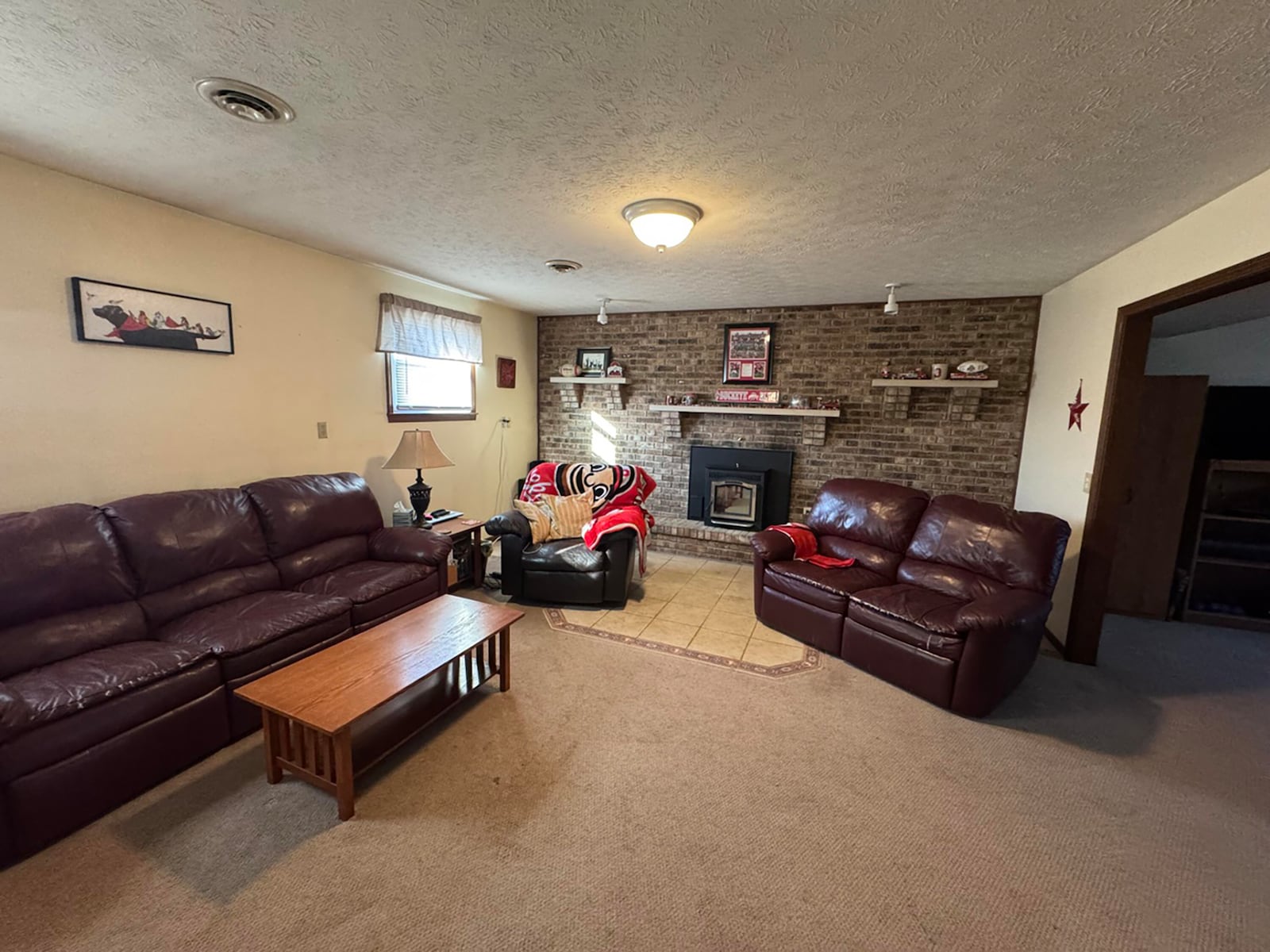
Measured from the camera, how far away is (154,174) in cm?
226

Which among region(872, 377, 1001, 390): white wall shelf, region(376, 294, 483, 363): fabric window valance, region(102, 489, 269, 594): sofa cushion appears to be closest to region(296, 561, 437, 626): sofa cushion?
region(102, 489, 269, 594): sofa cushion

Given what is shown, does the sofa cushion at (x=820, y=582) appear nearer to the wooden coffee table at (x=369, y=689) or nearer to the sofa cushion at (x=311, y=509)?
the wooden coffee table at (x=369, y=689)

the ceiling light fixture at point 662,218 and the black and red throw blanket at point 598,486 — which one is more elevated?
the ceiling light fixture at point 662,218

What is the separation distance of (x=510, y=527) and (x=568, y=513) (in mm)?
519

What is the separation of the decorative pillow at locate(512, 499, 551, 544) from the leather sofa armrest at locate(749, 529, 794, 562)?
157 cm

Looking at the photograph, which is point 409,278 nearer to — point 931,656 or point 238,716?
point 238,716

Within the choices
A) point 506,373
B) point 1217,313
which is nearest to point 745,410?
point 506,373

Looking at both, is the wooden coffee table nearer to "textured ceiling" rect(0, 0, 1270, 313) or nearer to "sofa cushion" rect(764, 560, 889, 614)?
"sofa cushion" rect(764, 560, 889, 614)

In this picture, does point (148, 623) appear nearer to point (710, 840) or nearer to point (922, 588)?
point (710, 840)

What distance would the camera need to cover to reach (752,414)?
16.4 ft

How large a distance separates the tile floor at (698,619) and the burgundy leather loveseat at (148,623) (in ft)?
4.40

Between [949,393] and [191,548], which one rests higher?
[949,393]

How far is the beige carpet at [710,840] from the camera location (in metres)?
1.45

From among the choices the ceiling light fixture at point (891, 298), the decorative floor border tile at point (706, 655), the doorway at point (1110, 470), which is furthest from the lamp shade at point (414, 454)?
the doorway at point (1110, 470)
